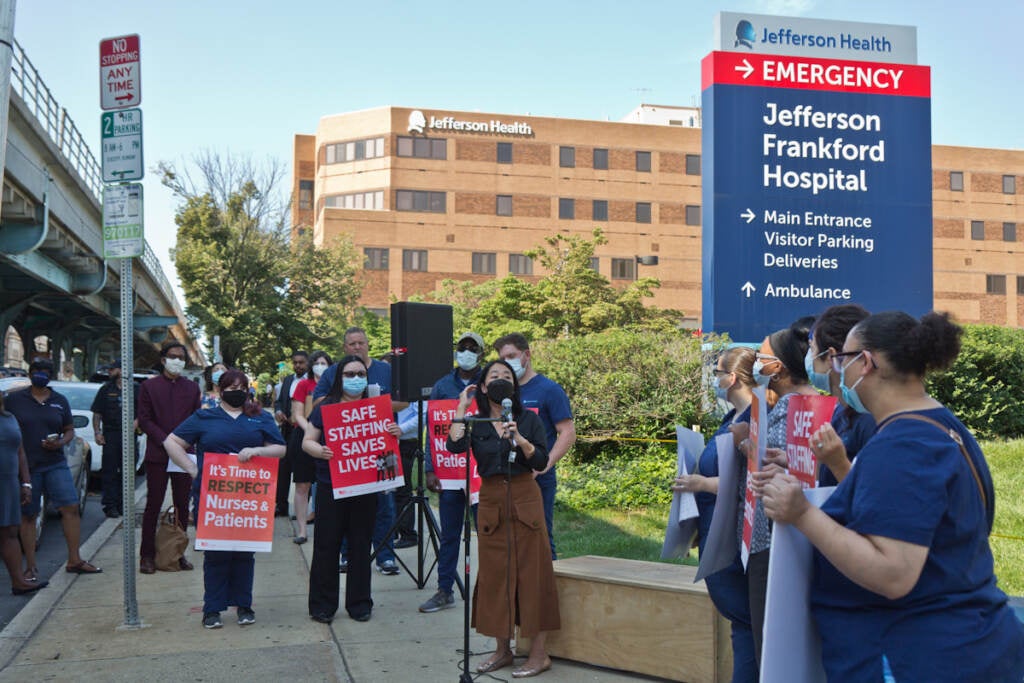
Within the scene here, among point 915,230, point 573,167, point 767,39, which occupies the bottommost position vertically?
point 915,230

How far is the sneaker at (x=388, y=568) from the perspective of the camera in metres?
9.83

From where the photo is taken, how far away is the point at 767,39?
52.9 ft

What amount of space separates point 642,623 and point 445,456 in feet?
9.98

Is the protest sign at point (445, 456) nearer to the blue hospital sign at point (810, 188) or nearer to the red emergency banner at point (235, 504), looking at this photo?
the red emergency banner at point (235, 504)

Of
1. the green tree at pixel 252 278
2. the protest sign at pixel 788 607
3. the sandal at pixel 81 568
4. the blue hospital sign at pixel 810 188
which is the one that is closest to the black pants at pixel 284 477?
the sandal at pixel 81 568

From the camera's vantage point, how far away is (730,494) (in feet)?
14.4

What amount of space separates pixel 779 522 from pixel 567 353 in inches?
517

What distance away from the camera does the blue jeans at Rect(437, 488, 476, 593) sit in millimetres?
8000

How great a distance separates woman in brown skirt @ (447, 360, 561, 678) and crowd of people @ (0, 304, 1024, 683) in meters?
0.01

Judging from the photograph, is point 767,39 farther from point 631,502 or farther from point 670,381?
point 631,502

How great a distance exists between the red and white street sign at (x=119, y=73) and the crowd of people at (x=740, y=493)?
2.29 metres

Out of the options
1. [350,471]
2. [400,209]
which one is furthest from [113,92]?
[400,209]

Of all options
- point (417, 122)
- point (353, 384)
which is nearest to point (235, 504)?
point (353, 384)

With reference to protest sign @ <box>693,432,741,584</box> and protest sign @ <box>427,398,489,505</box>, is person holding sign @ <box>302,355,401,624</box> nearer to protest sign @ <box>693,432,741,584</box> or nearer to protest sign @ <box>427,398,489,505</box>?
protest sign @ <box>427,398,489,505</box>
